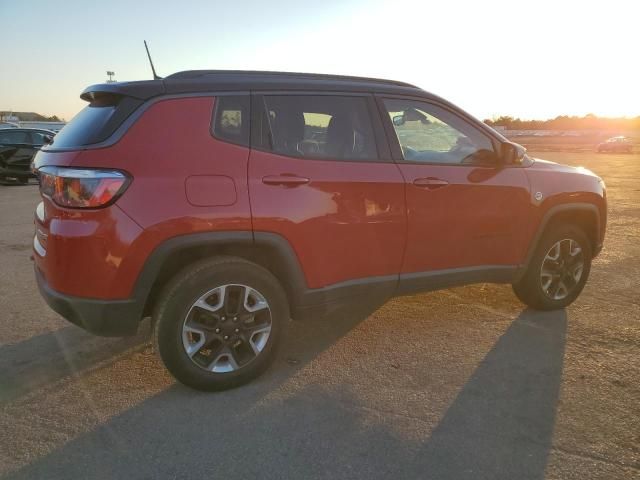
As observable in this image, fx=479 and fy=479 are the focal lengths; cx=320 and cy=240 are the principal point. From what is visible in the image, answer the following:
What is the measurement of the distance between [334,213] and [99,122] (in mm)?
1440

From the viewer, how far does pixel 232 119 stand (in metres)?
2.82

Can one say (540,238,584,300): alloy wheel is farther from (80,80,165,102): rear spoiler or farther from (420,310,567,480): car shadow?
(80,80,165,102): rear spoiler

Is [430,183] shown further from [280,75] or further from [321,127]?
[280,75]

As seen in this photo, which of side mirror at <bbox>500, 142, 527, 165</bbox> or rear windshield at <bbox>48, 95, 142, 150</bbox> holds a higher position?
rear windshield at <bbox>48, 95, 142, 150</bbox>

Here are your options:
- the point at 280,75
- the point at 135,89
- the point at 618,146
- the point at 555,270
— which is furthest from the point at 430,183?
the point at 618,146

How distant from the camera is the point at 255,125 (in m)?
2.86

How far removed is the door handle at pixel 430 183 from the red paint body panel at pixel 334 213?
0.46ft

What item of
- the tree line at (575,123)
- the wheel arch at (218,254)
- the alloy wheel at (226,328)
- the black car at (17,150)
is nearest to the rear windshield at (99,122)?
the wheel arch at (218,254)

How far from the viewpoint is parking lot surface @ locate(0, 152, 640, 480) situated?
2.28 m

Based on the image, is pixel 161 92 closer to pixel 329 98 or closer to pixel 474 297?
pixel 329 98

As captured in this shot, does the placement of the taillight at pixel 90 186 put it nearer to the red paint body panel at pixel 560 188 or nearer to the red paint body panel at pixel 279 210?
the red paint body panel at pixel 279 210

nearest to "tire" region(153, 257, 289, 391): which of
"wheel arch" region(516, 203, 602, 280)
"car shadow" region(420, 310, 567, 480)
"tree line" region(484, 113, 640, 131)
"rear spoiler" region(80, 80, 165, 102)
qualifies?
"rear spoiler" region(80, 80, 165, 102)

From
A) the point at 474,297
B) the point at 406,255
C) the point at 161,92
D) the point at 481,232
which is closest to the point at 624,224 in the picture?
the point at 474,297

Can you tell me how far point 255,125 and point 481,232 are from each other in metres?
1.86
